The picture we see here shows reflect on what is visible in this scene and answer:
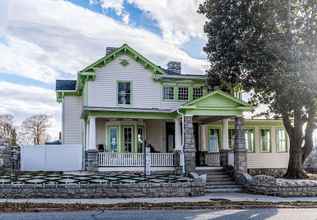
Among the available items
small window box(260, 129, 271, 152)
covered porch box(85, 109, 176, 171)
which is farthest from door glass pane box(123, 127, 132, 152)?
small window box(260, 129, 271, 152)

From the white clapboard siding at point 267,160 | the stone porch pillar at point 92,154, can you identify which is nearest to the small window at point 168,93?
the stone porch pillar at point 92,154

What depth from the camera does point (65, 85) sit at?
26484 mm

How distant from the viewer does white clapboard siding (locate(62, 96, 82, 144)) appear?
25.0 metres

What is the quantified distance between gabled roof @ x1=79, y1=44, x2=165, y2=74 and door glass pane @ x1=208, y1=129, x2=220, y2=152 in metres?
5.19

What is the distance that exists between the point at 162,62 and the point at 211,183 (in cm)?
1200

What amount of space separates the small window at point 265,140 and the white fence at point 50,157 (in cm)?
1178

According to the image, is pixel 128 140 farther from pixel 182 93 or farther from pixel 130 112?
pixel 182 93

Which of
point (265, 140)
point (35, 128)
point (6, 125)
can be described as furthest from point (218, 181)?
point (35, 128)

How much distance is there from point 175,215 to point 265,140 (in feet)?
51.5

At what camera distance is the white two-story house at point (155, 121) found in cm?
2059

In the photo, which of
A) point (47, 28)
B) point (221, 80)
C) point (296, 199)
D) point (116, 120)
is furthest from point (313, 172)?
point (47, 28)

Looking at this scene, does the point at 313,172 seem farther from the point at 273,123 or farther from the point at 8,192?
the point at 8,192

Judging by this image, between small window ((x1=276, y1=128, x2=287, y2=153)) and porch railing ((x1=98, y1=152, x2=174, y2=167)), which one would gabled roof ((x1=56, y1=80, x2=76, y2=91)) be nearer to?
porch railing ((x1=98, y1=152, x2=174, y2=167))

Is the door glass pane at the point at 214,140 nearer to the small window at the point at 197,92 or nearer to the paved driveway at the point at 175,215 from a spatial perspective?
the small window at the point at 197,92
